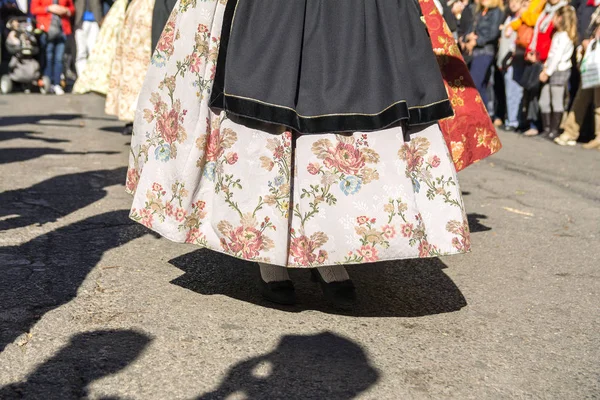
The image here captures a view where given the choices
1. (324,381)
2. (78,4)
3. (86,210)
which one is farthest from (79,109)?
(324,381)

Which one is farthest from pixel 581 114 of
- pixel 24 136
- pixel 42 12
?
pixel 42 12

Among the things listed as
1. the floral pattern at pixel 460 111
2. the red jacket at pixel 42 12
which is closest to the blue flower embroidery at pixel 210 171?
the floral pattern at pixel 460 111

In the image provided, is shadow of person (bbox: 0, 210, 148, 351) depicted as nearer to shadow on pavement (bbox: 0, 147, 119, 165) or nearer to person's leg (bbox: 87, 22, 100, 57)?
shadow on pavement (bbox: 0, 147, 119, 165)

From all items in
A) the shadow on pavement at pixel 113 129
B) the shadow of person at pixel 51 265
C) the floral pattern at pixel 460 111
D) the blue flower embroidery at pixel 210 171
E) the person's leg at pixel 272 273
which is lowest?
the shadow on pavement at pixel 113 129

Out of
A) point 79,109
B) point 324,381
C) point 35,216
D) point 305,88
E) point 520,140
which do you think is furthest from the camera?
point 79,109

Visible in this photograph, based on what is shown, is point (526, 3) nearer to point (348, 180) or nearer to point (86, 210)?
point (86, 210)

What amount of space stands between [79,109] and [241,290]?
9114mm

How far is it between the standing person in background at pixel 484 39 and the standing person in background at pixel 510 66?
0.14 meters

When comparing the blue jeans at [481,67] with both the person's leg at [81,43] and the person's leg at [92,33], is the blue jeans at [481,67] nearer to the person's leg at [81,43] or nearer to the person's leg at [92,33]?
the person's leg at [92,33]

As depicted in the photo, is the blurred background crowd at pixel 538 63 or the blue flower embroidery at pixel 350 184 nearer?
the blue flower embroidery at pixel 350 184

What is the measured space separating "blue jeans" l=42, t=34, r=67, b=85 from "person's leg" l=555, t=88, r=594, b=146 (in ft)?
27.4

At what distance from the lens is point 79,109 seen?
40.1ft

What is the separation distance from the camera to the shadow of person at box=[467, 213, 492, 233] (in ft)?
16.8

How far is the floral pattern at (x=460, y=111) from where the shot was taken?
3865mm
